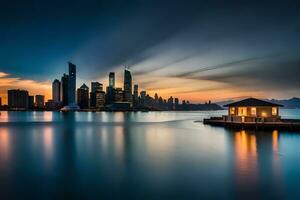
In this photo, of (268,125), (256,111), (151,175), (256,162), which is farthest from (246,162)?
(256,111)

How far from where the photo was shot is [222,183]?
47.9 ft

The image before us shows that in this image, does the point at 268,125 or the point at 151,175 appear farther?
the point at 268,125

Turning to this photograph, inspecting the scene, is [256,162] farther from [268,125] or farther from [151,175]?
[268,125]

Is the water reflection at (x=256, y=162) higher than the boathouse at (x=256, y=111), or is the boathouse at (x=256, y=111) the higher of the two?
the boathouse at (x=256, y=111)

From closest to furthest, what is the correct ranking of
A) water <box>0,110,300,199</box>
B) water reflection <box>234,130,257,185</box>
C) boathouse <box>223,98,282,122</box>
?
water <box>0,110,300,199</box>
water reflection <box>234,130,257,185</box>
boathouse <box>223,98,282,122</box>

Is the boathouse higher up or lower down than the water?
higher up

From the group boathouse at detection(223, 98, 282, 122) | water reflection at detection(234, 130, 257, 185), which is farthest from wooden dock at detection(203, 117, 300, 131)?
water reflection at detection(234, 130, 257, 185)

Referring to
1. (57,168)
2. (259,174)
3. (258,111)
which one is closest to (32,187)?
(57,168)

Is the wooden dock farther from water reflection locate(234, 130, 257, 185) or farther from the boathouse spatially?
water reflection locate(234, 130, 257, 185)

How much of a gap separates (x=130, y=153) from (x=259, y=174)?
12754 mm

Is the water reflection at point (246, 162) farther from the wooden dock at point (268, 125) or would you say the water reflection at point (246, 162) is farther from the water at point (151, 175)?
the wooden dock at point (268, 125)

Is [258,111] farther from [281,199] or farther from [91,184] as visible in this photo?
[91,184]

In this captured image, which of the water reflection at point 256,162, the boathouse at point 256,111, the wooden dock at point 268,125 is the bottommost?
the water reflection at point 256,162

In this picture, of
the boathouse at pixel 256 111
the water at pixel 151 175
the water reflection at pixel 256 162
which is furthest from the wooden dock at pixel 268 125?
the water at pixel 151 175
